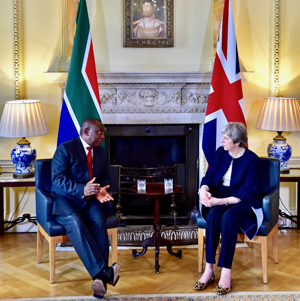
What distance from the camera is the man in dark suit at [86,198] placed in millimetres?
2779

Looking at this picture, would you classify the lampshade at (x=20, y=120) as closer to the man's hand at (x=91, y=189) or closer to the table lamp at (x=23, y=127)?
the table lamp at (x=23, y=127)

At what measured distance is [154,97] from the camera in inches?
162

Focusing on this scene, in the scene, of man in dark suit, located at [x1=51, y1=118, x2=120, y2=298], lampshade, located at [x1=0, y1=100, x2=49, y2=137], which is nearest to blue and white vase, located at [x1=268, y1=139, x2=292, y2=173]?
man in dark suit, located at [x1=51, y1=118, x2=120, y2=298]

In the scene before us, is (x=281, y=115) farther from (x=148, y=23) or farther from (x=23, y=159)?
(x=23, y=159)

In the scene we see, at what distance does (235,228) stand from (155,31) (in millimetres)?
2139

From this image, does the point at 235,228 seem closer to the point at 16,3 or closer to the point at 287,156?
the point at 287,156

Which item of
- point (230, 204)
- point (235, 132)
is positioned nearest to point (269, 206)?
point (230, 204)

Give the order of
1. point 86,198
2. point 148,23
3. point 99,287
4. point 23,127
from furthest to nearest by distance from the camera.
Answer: point 148,23 < point 23,127 < point 86,198 < point 99,287

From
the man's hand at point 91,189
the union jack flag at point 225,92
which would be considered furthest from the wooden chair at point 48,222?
the union jack flag at point 225,92

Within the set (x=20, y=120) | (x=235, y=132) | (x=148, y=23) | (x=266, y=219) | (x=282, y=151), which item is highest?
(x=148, y=23)

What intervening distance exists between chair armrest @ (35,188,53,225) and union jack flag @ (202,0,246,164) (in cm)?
145

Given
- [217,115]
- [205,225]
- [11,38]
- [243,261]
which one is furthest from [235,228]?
[11,38]

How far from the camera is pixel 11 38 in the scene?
13.2ft

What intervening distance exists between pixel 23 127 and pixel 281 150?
7.89 feet
